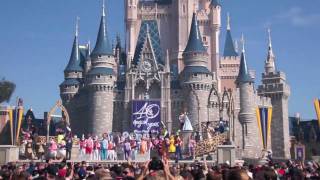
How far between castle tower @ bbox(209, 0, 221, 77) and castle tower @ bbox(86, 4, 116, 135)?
1300cm

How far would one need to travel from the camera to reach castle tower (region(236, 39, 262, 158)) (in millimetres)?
51944

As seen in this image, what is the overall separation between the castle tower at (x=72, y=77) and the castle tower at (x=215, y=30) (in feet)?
53.6

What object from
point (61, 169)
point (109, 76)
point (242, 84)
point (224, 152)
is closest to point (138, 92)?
point (109, 76)

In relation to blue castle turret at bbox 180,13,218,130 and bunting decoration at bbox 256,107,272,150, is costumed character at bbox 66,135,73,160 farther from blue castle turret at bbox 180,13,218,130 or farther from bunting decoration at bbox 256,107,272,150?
blue castle turret at bbox 180,13,218,130

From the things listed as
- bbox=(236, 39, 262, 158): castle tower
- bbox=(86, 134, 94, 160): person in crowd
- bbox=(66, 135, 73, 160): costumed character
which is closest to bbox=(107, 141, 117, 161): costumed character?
bbox=(86, 134, 94, 160): person in crowd

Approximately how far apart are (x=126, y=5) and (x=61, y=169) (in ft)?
171

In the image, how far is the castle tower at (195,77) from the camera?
2036 inches

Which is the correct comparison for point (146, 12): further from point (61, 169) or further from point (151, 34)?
point (61, 169)

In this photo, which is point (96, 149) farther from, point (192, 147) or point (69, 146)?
point (192, 147)

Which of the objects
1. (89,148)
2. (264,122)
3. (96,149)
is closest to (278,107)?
(264,122)

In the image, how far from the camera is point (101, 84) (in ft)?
172

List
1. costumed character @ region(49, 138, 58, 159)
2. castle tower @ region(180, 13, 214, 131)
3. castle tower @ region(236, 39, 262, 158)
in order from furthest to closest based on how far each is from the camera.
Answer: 1. castle tower @ region(236, 39, 262, 158)
2. castle tower @ region(180, 13, 214, 131)
3. costumed character @ region(49, 138, 58, 159)

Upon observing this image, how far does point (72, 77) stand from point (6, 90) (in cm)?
846

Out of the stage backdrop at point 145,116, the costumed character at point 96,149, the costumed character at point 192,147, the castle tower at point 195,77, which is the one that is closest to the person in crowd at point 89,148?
the costumed character at point 96,149
